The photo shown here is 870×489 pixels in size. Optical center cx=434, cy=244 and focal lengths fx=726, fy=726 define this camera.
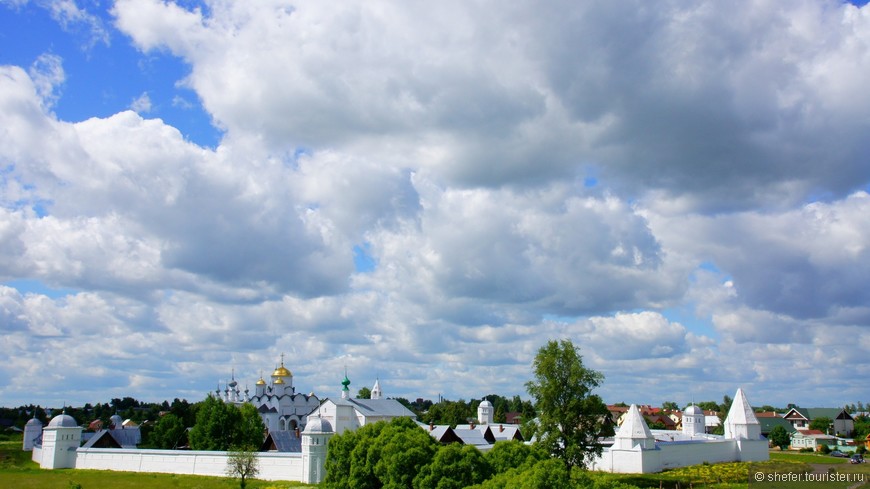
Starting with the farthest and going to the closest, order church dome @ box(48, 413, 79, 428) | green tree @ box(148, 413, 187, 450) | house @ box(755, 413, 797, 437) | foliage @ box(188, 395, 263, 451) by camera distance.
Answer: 1. house @ box(755, 413, 797, 437)
2. green tree @ box(148, 413, 187, 450)
3. church dome @ box(48, 413, 79, 428)
4. foliage @ box(188, 395, 263, 451)

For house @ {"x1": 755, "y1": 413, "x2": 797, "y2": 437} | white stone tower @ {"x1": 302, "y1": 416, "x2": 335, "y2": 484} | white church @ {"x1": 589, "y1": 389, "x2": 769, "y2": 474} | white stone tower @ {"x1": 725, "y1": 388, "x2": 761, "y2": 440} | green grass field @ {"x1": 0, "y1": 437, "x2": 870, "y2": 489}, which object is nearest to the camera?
green grass field @ {"x1": 0, "y1": 437, "x2": 870, "y2": 489}

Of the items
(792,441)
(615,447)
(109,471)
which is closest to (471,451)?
(615,447)

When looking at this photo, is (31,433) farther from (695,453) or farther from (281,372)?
(695,453)

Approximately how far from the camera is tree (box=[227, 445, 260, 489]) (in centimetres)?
3894

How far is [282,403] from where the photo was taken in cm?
7462

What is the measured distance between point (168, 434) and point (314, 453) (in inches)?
905

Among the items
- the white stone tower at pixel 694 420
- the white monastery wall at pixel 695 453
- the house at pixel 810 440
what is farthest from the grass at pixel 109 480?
the house at pixel 810 440

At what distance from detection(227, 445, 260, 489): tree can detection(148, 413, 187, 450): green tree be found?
19084mm

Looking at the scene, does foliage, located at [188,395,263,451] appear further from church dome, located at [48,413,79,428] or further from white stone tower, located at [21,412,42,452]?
white stone tower, located at [21,412,42,452]

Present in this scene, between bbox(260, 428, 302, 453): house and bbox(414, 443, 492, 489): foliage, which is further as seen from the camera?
bbox(260, 428, 302, 453): house

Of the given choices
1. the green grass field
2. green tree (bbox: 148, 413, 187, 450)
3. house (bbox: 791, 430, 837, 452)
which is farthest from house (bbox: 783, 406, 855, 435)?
green tree (bbox: 148, 413, 187, 450)

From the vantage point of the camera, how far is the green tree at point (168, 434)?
58.4m

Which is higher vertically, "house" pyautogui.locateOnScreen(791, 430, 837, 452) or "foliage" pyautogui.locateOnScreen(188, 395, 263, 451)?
"foliage" pyautogui.locateOnScreen(188, 395, 263, 451)

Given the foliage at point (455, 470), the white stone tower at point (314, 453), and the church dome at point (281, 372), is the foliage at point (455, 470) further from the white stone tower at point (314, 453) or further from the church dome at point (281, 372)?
the church dome at point (281, 372)
